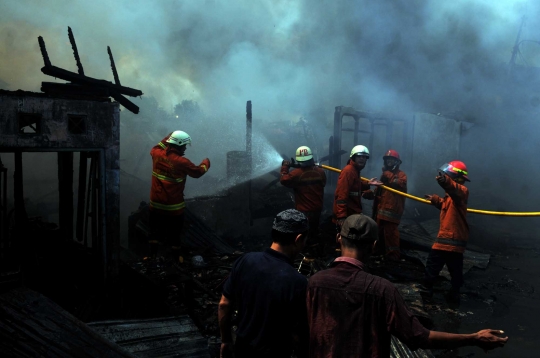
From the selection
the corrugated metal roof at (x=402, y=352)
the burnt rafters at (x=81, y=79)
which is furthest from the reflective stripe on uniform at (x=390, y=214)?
the burnt rafters at (x=81, y=79)

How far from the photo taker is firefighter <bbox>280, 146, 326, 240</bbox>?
7.45 metres

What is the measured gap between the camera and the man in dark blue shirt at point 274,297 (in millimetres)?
2350

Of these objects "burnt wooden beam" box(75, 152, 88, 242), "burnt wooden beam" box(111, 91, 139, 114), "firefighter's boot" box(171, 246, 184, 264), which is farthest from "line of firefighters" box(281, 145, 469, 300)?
"burnt wooden beam" box(75, 152, 88, 242)

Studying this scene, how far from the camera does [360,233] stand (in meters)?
2.23

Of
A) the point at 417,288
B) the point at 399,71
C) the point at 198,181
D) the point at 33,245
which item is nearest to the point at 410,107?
the point at 399,71

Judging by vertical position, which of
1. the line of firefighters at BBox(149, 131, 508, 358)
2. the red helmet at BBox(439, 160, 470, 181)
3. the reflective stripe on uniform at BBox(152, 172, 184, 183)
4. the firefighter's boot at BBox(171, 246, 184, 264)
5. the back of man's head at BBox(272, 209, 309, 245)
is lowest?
the firefighter's boot at BBox(171, 246, 184, 264)

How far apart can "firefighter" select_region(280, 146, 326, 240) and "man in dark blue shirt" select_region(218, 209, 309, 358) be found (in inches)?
194

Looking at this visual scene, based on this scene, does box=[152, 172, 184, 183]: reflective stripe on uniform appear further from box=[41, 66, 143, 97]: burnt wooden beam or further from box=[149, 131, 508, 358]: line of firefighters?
box=[149, 131, 508, 358]: line of firefighters

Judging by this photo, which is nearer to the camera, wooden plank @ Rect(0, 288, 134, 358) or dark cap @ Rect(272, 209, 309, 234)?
dark cap @ Rect(272, 209, 309, 234)

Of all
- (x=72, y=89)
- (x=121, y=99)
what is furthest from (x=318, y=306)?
(x=121, y=99)

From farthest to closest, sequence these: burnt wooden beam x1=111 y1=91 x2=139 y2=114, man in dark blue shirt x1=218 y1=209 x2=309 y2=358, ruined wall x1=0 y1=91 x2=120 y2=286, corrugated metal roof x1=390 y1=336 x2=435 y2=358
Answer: burnt wooden beam x1=111 y1=91 x2=139 y2=114 → ruined wall x1=0 y1=91 x2=120 y2=286 → corrugated metal roof x1=390 y1=336 x2=435 y2=358 → man in dark blue shirt x1=218 y1=209 x2=309 y2=358

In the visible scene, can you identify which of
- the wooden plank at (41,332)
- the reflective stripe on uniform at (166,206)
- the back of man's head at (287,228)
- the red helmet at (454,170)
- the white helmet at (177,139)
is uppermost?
the white helmet at (177,139)

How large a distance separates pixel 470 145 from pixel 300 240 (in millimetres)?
18508

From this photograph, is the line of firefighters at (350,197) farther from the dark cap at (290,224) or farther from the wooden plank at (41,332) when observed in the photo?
the wooden plank at (41,332)
